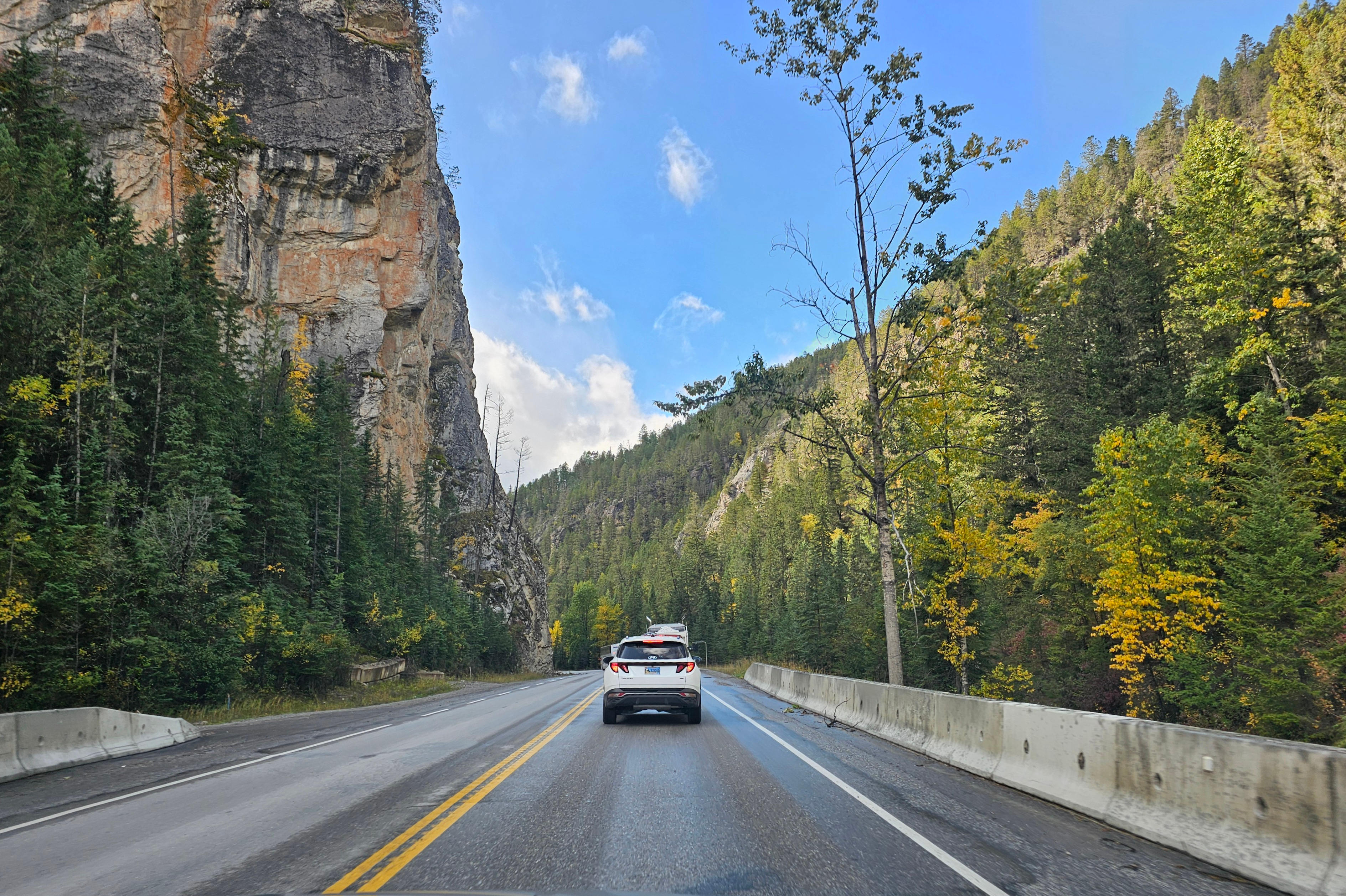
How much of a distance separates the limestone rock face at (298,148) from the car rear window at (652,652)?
1790 inches

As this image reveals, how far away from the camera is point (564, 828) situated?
19.9 feet

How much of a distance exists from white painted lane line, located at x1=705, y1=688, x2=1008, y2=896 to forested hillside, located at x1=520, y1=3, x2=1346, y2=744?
8.19 meters

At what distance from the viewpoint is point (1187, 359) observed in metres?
35.5

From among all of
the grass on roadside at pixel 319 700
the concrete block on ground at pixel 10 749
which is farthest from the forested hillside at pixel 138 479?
the concrete block on ground at pixel 10 749

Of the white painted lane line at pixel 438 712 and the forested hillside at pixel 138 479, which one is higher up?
the forested hillside at pixel 138 479

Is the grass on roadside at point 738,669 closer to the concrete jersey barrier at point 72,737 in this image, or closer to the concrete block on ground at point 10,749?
the concrete jersey barrier at point 72,737

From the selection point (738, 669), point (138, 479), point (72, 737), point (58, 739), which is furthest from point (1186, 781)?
point (738, 669)

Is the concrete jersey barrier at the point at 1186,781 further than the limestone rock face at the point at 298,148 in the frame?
No

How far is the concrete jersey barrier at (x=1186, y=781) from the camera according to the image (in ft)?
14.1

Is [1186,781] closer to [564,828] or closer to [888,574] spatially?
[564,828]

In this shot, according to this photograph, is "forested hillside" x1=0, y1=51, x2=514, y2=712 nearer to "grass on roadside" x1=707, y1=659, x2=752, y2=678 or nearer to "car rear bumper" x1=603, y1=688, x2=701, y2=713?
"car rear bumper" x1=603, y1=688, x2=701, y2=713

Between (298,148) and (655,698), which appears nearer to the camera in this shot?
(655,698)

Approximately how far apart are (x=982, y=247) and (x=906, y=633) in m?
26.9

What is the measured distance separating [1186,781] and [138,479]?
27.6 metres
